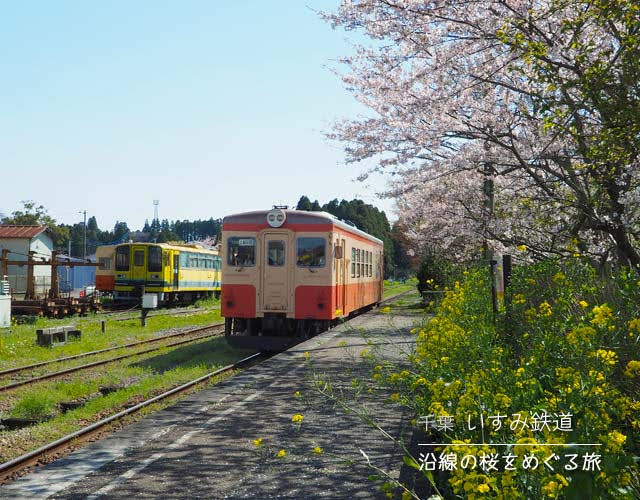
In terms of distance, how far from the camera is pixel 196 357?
13859mm

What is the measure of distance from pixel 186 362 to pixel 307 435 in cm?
745

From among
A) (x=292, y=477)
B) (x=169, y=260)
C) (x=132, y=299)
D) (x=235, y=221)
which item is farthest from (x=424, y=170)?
(x=132, y=299)

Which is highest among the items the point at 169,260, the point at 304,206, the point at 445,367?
the point at 304,206

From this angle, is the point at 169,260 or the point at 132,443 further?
the point at 169,260

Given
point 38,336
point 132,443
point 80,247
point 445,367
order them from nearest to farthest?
point 445,367
point 132,443
point 38,336
point 80,247

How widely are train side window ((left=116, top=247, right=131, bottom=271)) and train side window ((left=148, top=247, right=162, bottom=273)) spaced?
1.14 meters

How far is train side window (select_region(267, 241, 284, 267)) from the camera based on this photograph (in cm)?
1366

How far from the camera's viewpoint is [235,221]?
13750 millimetres

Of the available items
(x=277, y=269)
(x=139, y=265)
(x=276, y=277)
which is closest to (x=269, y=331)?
(x=276, y=277)

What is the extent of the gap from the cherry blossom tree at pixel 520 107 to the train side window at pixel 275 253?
Answer: 219cm

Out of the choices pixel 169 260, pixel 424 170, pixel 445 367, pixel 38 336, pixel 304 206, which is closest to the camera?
pixel 445 367

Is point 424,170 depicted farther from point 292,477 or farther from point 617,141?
point 292,477

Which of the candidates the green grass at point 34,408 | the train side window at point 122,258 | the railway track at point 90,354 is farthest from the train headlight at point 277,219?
the train side window at point 122,258

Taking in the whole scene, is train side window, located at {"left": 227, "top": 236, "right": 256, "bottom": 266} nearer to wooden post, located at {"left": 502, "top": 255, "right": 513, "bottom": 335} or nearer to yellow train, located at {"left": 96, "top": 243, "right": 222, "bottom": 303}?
wooden post, located at {"left": 502, "top": 255, "right": 513, "bottom": 335}
